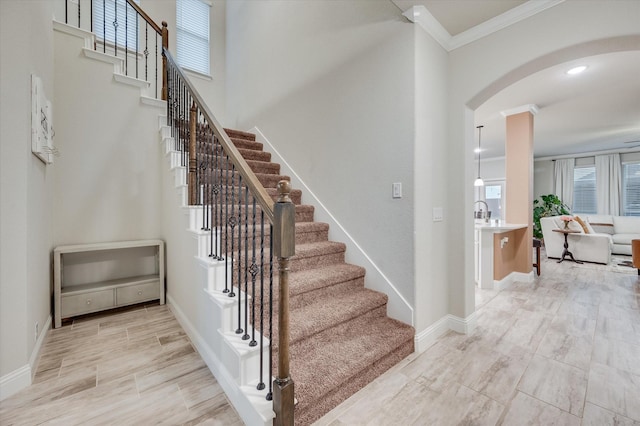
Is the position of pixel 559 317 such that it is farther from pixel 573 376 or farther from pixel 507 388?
pixel 507 388

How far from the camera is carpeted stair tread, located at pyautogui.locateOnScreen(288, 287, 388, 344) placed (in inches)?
72.3

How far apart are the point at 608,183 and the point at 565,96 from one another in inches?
230

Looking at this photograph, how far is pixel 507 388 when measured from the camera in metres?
1.77

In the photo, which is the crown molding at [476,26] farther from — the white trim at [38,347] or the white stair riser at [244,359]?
the white trim at [38,347]

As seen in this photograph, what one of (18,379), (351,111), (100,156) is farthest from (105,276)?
(351,111)

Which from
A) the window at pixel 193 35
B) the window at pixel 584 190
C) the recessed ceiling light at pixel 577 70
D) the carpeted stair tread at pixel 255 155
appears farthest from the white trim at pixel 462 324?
the window at pixel 584 190

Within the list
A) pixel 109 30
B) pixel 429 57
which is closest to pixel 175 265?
pixel 429 57

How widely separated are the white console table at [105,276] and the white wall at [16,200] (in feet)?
2.69

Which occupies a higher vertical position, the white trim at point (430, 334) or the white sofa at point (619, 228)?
the white sofa at point (619, 228)

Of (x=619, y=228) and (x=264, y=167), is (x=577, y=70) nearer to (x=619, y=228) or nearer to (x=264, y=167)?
(x=264, y=167)

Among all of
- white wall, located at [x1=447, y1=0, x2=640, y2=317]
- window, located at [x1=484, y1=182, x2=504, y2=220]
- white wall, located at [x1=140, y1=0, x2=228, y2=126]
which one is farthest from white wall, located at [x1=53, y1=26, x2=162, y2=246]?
window, located at [x1=484, y1=182, x2=504, y2=220]

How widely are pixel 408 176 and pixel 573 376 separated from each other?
1803 millimetres

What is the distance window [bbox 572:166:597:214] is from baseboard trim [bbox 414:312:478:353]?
28.0ft

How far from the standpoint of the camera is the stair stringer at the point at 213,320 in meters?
1.49
